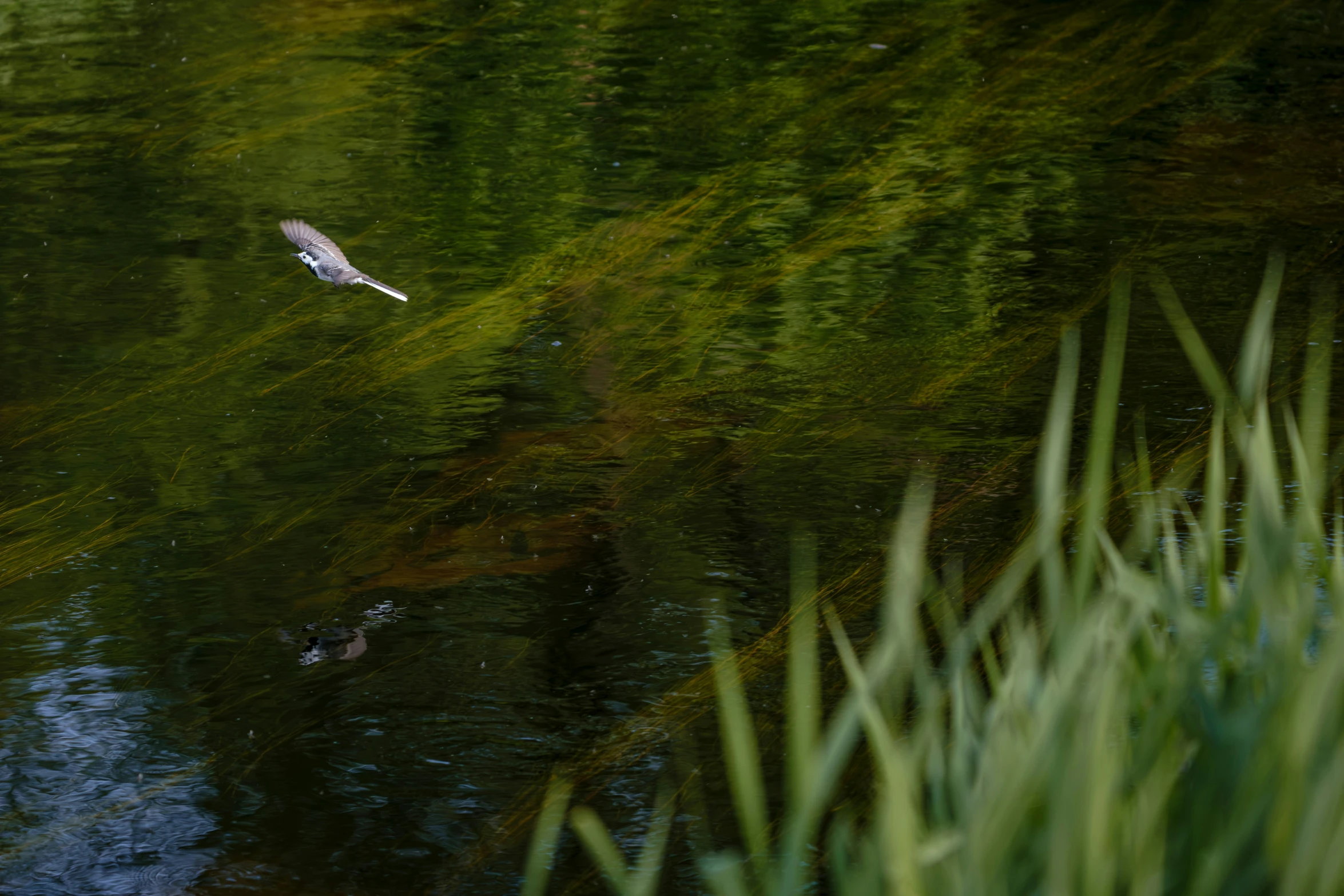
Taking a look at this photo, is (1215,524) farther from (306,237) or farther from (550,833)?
(306,237)

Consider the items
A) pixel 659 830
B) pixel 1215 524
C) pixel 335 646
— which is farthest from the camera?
pixel 335 646

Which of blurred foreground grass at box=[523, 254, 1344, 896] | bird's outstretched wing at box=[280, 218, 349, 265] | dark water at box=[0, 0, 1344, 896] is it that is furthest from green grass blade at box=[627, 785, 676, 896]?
bird's outstretched wing at box=[280, 218, 349, 265]

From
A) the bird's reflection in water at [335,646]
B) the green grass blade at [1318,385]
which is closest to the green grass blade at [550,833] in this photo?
the bird's reflection in water at [335,646]

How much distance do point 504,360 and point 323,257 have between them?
675 mm

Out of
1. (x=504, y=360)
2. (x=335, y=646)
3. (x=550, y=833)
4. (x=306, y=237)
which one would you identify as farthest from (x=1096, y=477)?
(x=306, y=237)

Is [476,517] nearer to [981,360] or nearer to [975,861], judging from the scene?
[981,360]

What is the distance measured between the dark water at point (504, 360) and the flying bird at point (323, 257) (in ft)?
1.22

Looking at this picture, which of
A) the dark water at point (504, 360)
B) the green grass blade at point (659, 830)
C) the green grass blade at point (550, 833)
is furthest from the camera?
the dark water at point (504, 360)

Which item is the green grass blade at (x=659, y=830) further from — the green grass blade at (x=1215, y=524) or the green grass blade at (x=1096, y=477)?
the green grass blade at (x=1215, y=524)

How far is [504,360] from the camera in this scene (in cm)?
474

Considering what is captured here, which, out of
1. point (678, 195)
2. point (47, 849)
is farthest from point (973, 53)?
point (47, 849)

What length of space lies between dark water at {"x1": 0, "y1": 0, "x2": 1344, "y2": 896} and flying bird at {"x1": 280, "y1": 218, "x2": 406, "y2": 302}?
1.22 feet

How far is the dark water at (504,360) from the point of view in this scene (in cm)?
289

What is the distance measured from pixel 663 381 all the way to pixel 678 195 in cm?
184
